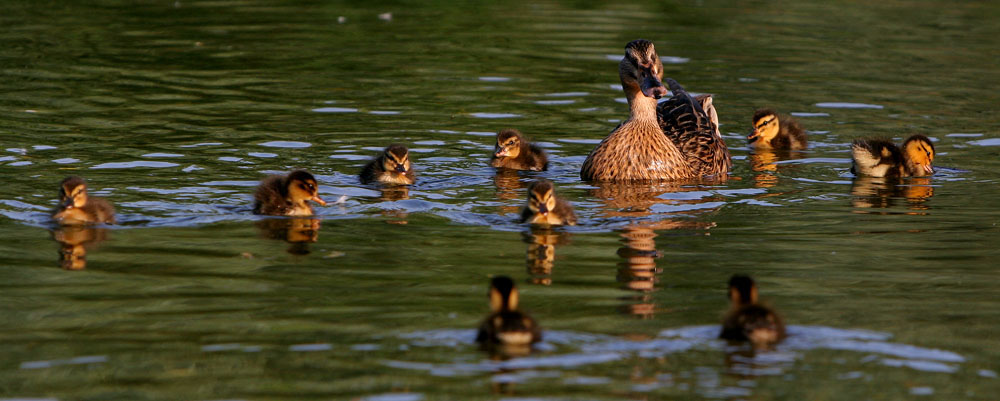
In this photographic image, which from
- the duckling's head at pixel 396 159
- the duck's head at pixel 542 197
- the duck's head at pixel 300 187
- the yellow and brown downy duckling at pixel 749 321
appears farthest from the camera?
the duckling's head at pixel 396 159

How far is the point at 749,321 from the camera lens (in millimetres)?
5453

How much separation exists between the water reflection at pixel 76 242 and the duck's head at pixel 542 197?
7.94ft

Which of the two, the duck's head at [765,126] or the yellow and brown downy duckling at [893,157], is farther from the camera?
the duck's head at [765,126]

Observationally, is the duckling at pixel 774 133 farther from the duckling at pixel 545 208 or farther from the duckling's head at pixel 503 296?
the duckling's head at pixel 503 296

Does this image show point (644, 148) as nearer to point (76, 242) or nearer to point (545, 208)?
point (545, 208)

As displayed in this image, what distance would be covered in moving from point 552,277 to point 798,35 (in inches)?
510

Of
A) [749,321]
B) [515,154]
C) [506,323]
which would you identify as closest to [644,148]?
[515,154]

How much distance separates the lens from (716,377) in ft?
16.7

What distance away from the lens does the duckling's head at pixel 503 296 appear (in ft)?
17.8

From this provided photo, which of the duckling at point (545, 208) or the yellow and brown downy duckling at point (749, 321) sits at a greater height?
the duckling at point (545, 208)

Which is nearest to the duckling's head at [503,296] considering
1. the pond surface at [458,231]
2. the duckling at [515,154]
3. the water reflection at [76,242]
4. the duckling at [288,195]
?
the pond surface at [458,231]

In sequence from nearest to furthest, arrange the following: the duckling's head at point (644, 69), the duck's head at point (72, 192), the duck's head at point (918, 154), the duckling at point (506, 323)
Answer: the duckling at point (506, 323)
the duck's head at point (72, 192)
the duckling's head at point (644, 69)
the duck's head at point (918, 154)

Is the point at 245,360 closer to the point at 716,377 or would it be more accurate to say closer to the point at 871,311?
the point at 716,377

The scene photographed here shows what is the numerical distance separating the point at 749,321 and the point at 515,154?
5.10 meters
